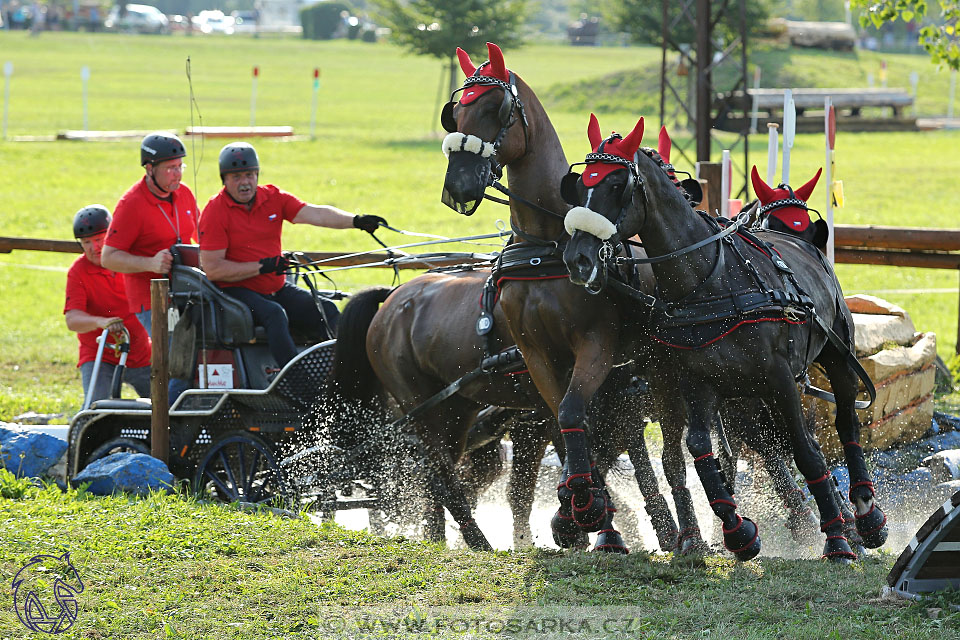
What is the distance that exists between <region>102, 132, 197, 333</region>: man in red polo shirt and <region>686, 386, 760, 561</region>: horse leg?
3568 mm

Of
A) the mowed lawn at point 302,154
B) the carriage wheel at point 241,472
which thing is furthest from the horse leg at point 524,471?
the mowed lawn at point 302,154

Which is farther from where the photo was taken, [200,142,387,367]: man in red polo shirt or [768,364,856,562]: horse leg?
[200,142,387,367]: man in red polo shirt

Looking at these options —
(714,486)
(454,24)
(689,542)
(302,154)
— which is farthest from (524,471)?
(454,24)

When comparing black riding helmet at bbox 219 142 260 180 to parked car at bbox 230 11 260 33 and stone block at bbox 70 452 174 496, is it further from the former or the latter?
parked car at bbox 230 11 260 33

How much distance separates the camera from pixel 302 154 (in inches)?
1086

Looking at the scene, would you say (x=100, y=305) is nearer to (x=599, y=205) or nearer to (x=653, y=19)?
(x=599, y=205)

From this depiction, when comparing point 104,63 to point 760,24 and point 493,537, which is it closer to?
point 760,24

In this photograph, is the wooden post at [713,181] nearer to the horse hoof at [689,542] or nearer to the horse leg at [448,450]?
the horse leg at [448,450]

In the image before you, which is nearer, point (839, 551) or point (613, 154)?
point (613, 154)

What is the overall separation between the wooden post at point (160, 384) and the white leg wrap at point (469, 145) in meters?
2.50

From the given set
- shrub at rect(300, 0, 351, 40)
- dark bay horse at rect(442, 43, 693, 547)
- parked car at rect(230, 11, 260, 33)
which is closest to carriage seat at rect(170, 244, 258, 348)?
dark bay horse at rect(442, 43, 693, 547)

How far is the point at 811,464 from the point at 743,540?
23.4 inches

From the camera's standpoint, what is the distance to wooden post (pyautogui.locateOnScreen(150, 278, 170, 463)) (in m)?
6.94

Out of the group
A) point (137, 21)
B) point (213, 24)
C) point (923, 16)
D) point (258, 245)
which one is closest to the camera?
point (258, 245)
